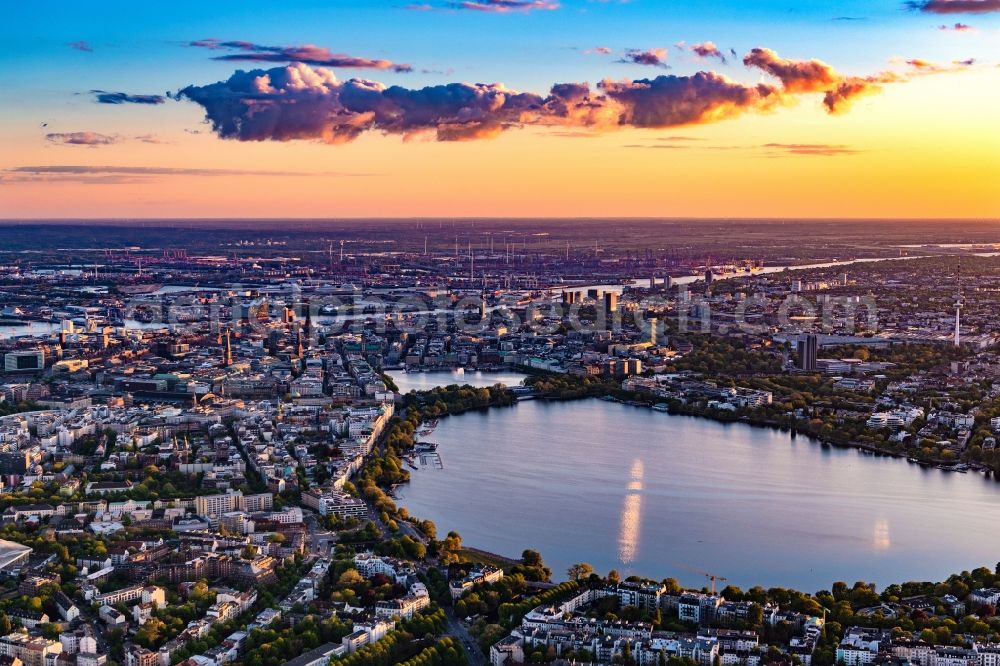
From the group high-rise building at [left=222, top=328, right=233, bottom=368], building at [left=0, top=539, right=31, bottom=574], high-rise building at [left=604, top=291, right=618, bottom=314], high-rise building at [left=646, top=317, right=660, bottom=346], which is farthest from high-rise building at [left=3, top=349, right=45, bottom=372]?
high-rise building at [left=604, top=291, right=618, bottom=314]

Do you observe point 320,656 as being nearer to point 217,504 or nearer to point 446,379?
point 217,504

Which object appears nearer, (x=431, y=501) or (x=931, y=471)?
(x=431, y=501)

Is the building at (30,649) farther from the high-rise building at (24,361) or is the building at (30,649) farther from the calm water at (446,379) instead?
the high-rise building at (24,361)

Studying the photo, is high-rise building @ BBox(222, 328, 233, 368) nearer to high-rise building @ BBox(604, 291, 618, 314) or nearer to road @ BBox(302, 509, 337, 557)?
high-rise building @ BBox(604, 291, 618, 314)

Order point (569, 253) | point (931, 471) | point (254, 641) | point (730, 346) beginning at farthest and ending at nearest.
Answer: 1. point (569, 253)
2. point (730, 346)
3. point (931, 471)
4. point (254, 641)

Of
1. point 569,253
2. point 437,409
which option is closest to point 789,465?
point 437,409

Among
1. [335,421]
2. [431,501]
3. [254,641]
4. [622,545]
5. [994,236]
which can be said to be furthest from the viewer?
[994,236]

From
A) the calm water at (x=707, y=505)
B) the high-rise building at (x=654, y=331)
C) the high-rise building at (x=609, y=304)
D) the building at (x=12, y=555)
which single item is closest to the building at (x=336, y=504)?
the calm water at (x=707, y=505)

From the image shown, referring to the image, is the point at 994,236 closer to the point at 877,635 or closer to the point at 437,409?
the point at 437,409
